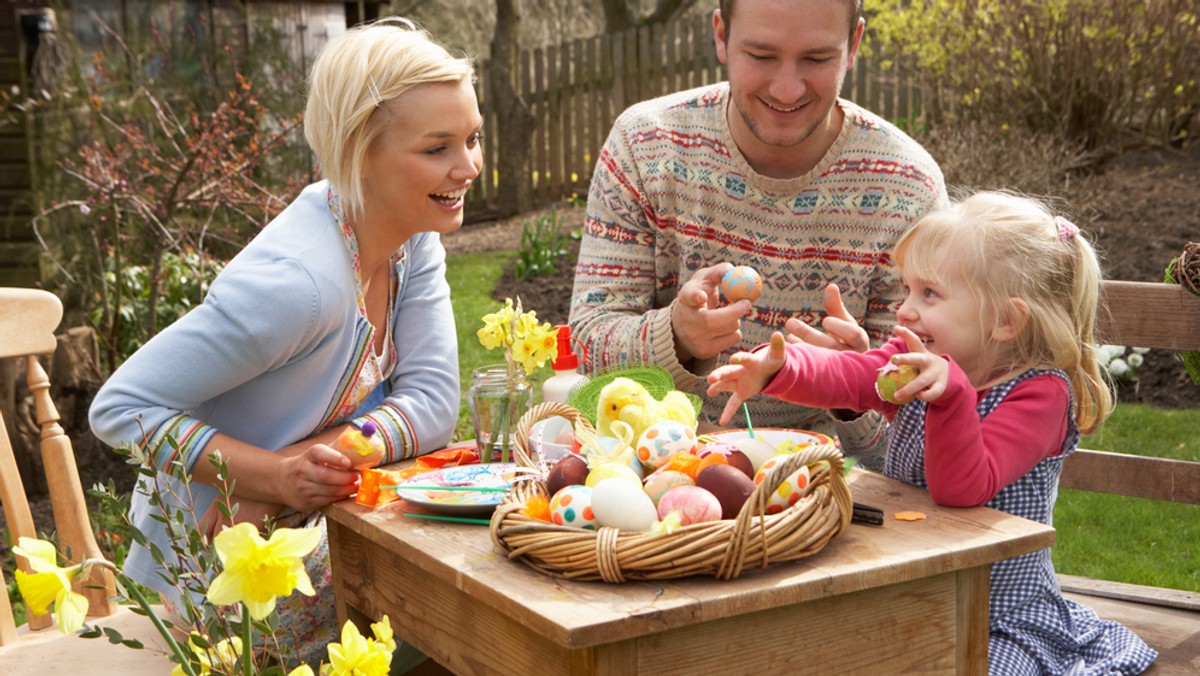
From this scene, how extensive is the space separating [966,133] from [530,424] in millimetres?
5861

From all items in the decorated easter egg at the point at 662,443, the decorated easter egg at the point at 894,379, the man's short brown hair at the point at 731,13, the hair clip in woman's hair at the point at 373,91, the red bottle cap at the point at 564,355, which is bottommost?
the red bottle cap at the point at 564,355

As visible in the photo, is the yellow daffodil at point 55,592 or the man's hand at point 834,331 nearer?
the yellow daffodil at point 55,592

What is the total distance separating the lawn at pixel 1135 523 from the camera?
405cm

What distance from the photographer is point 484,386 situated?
7.33 ft

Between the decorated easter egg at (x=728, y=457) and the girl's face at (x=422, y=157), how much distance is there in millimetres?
764

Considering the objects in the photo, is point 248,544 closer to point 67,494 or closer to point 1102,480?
point 67,494

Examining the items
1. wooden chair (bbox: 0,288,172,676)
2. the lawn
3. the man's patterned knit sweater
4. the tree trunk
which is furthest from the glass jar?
the tree trunk

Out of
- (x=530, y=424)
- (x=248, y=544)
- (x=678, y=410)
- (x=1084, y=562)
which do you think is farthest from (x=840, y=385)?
(x=1084, y=562)

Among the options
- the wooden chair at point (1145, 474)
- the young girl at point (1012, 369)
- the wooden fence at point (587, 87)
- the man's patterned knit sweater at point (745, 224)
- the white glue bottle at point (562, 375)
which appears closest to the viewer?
the young girl at point (1012, 369)

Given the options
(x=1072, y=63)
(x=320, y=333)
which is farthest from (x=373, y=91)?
(x=1072, y=63)

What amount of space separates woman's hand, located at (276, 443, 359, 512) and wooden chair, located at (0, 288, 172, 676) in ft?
1.47

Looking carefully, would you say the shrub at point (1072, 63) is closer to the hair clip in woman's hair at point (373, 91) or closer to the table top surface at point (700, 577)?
→ the hair clip in woman's hair at point (373, 91)

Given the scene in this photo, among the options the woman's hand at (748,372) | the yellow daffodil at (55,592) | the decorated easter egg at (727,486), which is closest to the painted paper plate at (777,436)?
the woman's hand at (748,372)

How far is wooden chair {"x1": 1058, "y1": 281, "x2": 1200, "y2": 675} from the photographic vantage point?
2.50m
